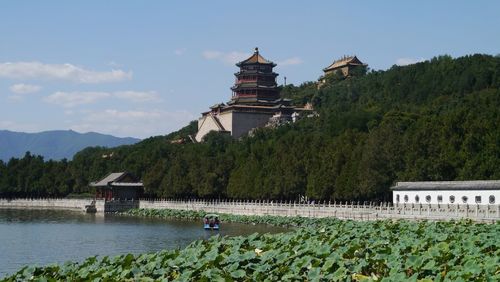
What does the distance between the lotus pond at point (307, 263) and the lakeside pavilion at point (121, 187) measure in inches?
2457

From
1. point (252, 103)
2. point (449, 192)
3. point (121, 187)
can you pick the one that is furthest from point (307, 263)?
point (252, 103)

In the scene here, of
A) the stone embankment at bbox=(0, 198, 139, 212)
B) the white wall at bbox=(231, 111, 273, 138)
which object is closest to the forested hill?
the stone embankment at bbox=(0, 198, 139, 212)

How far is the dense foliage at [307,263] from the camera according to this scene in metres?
13.4

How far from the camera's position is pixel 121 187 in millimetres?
80875

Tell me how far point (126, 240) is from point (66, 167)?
58.5 m

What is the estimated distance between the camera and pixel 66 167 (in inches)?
3755

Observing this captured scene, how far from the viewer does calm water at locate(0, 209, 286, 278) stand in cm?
3162

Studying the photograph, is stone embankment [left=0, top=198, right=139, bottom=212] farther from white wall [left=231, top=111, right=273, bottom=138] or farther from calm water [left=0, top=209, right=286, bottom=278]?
white wall [left=231, top=111, right=273, bottom=138]

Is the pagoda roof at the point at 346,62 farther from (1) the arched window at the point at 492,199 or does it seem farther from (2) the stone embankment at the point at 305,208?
(1) the arched window at the point at 492,199

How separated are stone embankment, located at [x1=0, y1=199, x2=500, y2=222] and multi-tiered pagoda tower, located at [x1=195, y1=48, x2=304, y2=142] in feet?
82.0

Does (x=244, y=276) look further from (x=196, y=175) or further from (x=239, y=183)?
(x=196, y=175)

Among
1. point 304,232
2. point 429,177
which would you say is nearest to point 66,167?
point 429,177

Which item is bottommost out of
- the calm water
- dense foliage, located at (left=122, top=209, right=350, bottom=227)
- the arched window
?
the calm water

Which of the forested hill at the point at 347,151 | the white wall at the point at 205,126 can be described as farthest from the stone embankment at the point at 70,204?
the white wall at the point at 205,126
